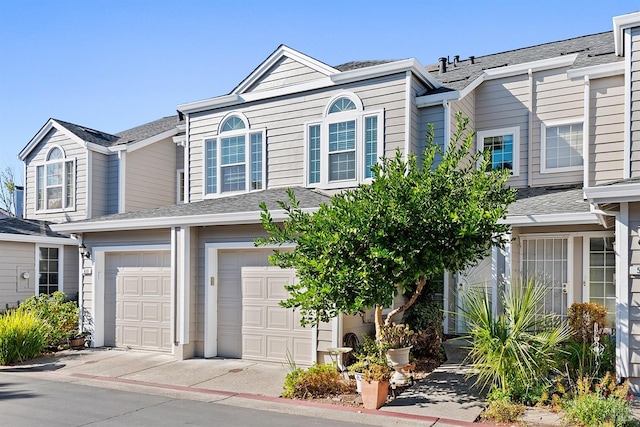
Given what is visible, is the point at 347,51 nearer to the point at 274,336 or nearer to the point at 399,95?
the point at 399,95

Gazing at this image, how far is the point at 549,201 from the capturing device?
10.6 meters

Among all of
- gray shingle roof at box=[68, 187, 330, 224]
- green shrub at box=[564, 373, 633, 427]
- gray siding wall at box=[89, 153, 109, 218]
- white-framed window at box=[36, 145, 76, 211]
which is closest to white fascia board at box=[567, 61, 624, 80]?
gray shingle roof at box=[68, 187, 330, 224]

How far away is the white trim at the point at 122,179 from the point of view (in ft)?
55.3

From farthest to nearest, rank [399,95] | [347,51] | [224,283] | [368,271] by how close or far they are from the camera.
Answer: [347,51], [399,95], [224,283], [368,271]

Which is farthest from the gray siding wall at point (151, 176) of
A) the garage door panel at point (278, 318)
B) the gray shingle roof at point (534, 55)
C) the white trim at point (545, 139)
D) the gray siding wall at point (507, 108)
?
the white trim at point (545, 139)

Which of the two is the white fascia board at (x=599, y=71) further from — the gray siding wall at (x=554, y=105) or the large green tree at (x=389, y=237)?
the large green tree at (x=389, y=237)

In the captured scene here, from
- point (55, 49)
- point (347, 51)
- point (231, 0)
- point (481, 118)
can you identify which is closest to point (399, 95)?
point (481, 118)

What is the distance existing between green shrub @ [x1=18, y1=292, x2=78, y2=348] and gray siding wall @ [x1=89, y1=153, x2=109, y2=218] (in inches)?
167

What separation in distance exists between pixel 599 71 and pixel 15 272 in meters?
15.4

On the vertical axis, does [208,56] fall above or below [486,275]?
above

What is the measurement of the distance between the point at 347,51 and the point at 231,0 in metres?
7.13

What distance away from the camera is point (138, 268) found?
11.9 meters

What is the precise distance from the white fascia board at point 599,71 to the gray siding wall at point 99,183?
1361cm

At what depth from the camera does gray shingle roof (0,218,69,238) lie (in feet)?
49.9
